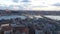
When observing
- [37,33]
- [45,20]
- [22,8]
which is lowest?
[37,33]

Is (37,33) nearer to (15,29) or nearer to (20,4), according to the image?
(15,29)

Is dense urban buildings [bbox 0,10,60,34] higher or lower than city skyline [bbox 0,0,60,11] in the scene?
lower

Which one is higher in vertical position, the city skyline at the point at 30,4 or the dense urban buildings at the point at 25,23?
the city skyline at the point at 30,4

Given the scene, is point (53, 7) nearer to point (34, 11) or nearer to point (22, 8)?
point (34, 11)

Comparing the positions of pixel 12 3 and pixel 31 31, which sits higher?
pixel 12 3

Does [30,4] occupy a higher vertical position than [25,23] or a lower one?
higher

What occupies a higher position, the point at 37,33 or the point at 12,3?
the point at 12,3

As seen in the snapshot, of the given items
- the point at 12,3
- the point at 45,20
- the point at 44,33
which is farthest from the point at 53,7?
the point at 12,3

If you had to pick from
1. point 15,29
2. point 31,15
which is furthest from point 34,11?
point 15,29
